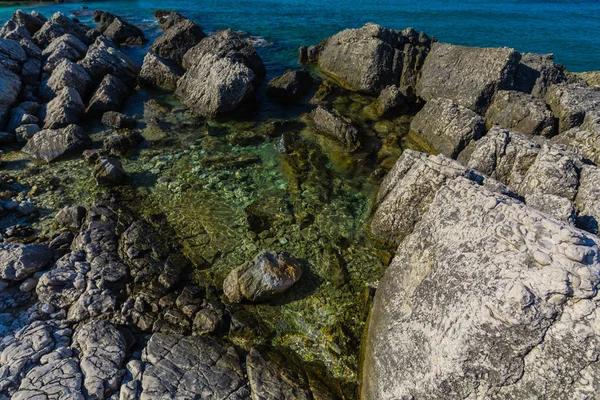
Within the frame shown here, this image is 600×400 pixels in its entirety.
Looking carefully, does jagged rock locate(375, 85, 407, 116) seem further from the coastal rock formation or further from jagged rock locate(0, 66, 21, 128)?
jagged rock locate(0, 66, 21, 128)

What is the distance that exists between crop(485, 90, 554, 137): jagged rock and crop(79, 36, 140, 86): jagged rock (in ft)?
69.7

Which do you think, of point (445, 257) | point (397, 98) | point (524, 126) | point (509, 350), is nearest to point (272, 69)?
point (397, 98)

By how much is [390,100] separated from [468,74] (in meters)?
4.27

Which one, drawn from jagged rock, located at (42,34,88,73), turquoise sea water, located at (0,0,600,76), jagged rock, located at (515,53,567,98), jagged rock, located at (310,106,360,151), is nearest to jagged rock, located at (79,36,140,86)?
jagged rock, located at (42,34,88,73)

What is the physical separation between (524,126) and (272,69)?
1687 centimetres

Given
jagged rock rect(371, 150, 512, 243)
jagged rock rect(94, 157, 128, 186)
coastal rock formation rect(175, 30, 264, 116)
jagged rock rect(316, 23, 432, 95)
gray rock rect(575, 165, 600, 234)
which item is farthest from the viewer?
jagged rock rect(316, 23, 432, 95)

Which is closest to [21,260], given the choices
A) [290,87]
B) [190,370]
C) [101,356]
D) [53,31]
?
[101,356]

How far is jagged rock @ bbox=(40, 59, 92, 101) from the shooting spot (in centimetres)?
2058

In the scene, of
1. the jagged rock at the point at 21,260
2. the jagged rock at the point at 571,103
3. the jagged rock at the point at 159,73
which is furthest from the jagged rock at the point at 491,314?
the jagged rock at the point at 159,73

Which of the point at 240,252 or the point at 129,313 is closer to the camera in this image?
the point at 129,313

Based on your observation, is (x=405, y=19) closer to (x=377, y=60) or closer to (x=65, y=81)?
(x=377, y=60)

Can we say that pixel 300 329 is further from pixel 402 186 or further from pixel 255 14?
pixel 255 14

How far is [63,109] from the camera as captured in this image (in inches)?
724

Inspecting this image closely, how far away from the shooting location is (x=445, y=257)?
8641mm
